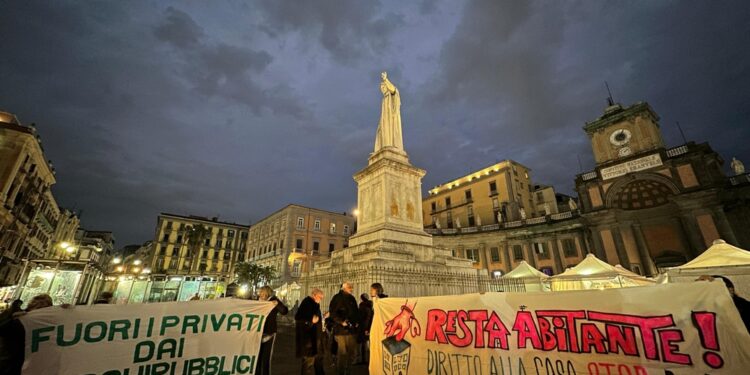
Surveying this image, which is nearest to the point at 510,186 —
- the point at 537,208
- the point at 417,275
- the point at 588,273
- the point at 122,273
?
the point at 537,208

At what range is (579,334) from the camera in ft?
12.7

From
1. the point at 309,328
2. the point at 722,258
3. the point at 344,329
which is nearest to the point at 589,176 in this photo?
the point at 722,258

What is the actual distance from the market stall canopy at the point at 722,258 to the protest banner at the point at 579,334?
10.9 meters

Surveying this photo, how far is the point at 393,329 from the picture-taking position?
5.71 meters

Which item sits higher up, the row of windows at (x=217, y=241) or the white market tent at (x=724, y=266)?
the row of windows at (x=217, y=241)

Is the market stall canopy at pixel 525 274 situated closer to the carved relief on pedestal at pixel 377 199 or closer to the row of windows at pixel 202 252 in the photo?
the carved relief on pedestal at pixel 377 199

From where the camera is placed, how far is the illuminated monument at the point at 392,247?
11.2 m

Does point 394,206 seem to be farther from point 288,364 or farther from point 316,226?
point 316,226

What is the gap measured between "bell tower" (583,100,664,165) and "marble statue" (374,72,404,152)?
1050 inches

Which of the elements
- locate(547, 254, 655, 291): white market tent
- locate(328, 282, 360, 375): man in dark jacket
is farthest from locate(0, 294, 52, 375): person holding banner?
locate(547, 254, 655, 291): white market tent

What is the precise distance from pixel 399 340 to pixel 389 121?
1295cm

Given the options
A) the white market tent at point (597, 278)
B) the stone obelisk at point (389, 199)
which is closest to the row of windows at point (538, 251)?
the white market tent at point (597, 278)

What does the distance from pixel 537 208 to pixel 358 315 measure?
47.9m

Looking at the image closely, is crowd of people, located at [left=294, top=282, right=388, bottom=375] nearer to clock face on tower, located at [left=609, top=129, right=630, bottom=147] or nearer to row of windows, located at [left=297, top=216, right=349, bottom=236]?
clock face on tower, located at [left=609, top=129, right=630, bottom=147]
